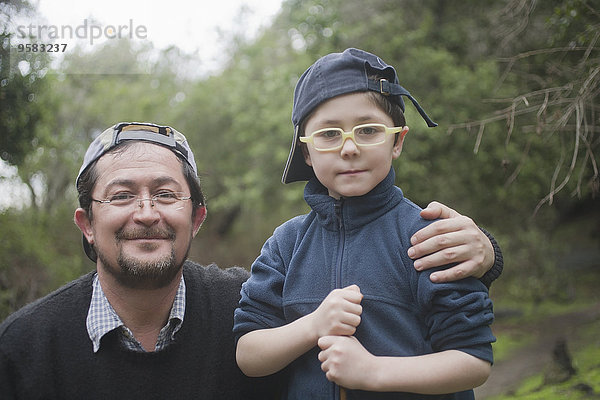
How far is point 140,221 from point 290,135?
8898 mm

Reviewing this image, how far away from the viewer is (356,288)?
1.74m

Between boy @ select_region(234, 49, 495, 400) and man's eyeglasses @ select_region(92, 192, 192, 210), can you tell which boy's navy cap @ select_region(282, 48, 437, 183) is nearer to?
boy @ select_region(234, 49, 495, 400)

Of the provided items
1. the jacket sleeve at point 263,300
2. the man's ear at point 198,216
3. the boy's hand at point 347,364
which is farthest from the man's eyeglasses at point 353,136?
the man's ear at point 198,216

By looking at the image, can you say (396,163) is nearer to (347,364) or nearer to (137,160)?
(137,160)

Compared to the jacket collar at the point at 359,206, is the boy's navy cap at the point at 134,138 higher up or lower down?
higher up

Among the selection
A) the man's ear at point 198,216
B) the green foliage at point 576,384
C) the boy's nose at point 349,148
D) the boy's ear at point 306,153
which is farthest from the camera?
the green foliage at point 576,384

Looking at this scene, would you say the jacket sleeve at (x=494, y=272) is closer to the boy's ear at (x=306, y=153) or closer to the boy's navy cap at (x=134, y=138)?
the boy's ear at (x=306, y=153)

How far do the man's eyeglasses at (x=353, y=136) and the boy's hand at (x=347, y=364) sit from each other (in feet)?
2.03

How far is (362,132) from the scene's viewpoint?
187 cm

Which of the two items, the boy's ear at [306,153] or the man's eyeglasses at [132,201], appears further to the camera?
the man's eyeglasses at [132,201]

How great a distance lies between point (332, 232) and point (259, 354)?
0.48 m

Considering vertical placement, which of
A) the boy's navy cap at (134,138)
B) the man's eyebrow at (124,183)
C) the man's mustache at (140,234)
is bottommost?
the man's mustache at (140,234)

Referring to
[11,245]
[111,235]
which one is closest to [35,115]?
[11,245]

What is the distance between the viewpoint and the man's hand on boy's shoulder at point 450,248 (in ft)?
5.71
